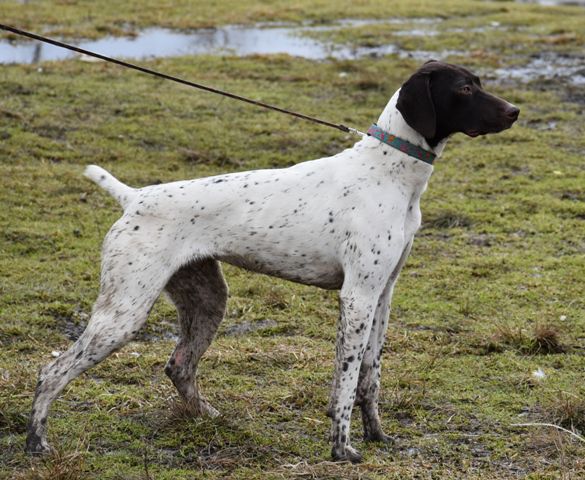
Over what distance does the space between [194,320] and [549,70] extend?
11.9 m

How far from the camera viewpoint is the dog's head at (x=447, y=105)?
5.02 meters

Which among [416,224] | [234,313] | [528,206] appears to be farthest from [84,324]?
[528,206]

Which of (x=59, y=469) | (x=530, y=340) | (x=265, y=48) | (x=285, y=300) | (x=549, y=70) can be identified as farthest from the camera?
(x=265, y=48)

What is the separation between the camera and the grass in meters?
5.25

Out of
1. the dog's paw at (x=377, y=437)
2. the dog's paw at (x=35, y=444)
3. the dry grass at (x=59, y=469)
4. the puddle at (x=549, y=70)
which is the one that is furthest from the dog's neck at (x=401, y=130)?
the puddle at (x=549, y=70)

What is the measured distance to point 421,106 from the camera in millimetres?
5020

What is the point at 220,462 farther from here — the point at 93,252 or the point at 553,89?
the point at 553,89

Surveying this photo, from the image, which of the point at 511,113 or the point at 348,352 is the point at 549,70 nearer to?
the point at 511,113

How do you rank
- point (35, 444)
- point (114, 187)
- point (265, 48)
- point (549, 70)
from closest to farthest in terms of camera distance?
point (35, 444) < point (114, 187) < point (549, 70) < point (265, 48)

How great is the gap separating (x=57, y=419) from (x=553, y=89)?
11.2 metres

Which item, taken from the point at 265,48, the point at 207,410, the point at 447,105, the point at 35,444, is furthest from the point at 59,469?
the point at 265,48

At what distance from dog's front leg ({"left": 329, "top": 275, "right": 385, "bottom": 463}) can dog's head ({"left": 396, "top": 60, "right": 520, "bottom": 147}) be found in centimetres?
89

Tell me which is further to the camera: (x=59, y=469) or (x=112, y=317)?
(x=112, y=317)

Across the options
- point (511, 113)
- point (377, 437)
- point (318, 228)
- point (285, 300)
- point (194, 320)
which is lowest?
point (285, 300)
